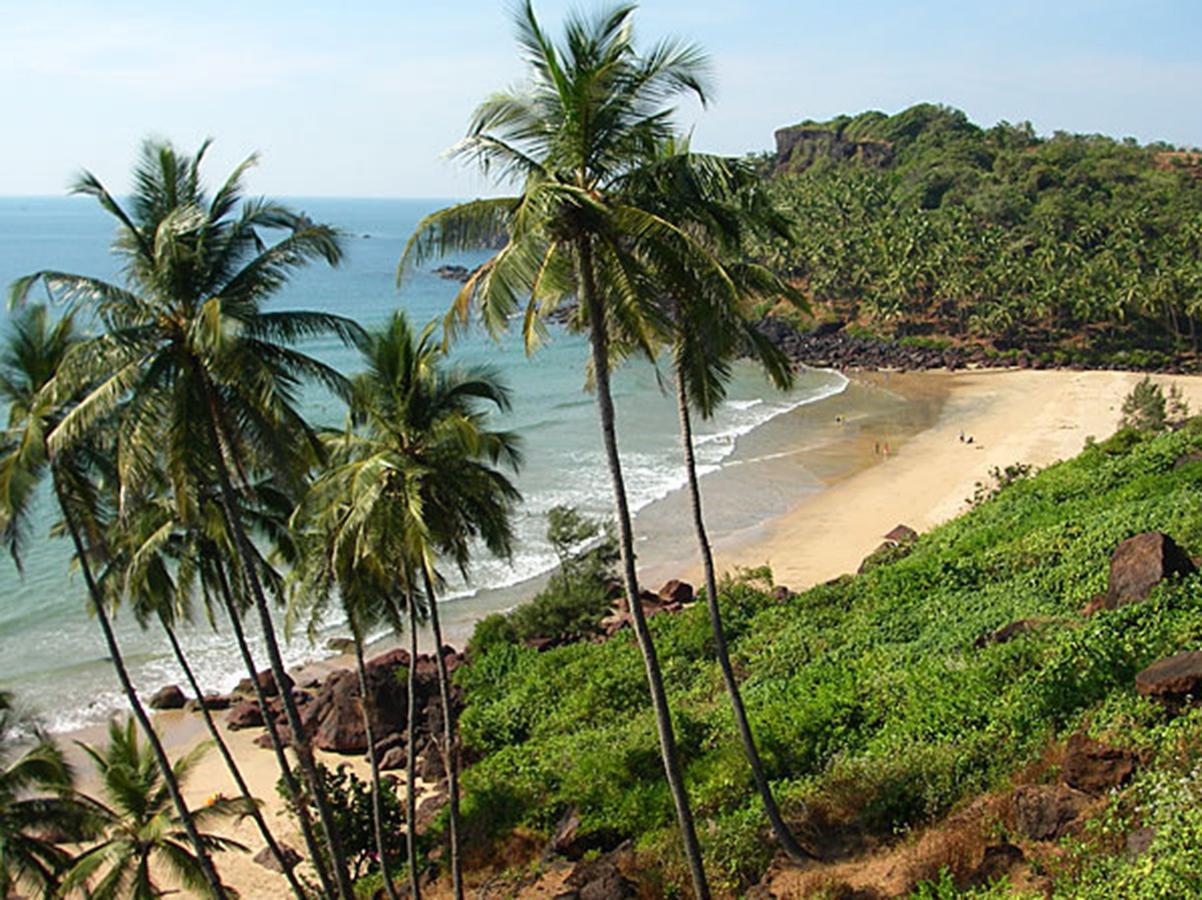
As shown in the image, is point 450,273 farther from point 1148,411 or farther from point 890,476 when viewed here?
point 1148,411

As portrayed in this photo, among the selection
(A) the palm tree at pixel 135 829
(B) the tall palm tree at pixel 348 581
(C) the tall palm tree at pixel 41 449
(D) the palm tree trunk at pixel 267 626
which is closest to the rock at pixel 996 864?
(B) the tall palm tree at pixel 348 581

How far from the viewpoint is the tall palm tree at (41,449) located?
11.8 metres

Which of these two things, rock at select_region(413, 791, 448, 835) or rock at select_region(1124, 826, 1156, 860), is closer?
rock at select_region(1124, 826, 1156, 860)

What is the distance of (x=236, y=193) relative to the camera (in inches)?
437

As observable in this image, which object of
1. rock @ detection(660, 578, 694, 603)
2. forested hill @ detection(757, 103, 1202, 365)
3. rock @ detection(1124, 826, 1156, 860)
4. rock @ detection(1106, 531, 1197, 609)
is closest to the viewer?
rock @ detection(1124, 826, 1156, 860)

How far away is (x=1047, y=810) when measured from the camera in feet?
34.2

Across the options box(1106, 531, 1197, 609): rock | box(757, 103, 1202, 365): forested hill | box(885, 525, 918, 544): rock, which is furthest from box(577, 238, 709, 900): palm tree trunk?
box(757, 103, 1202, 365): forested hill

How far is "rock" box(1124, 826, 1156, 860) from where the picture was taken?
870 centimetres

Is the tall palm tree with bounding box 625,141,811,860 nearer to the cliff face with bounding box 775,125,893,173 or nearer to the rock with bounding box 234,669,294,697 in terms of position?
the rock with bounding box 234,669,294,697

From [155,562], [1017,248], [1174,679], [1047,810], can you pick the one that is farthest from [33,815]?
[1017,248]

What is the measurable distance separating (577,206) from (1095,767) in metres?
8.24

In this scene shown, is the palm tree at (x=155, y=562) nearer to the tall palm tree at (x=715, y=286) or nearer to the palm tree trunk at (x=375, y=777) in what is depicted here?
the palm tree trunk at (x=375, y=777)

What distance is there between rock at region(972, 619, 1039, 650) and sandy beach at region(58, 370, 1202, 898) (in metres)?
13.5

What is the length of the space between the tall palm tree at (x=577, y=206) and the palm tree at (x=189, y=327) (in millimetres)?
2275
